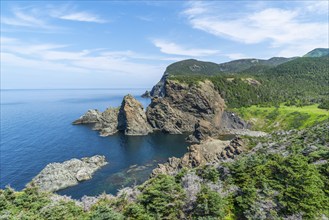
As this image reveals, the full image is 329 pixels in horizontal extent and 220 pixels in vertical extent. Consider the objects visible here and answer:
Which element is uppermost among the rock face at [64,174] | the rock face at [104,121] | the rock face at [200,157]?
the rock face at [104,121]

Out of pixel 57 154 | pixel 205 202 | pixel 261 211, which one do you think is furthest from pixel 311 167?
pixel 57 154

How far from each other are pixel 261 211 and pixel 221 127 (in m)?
125

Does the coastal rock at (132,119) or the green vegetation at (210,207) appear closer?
the green vegetation at (210,207)

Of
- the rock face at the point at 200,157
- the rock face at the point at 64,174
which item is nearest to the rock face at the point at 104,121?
the rock face at the point at 64,174

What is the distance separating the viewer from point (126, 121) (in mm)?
145125

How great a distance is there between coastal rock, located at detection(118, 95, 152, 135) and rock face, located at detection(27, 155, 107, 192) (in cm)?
5326

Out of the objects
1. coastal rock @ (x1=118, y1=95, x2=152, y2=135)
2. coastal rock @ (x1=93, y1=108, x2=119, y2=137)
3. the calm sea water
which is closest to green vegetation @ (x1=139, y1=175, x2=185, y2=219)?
the calm sea water

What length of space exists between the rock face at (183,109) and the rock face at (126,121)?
27.7ft

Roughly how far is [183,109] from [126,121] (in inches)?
1562

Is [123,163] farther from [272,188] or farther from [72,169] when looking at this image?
[272,188]

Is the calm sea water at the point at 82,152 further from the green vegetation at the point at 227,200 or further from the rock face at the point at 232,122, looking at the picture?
the rock face at the point at 232,122

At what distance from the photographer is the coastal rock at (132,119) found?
470ft

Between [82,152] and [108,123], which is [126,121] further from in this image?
[82,152]

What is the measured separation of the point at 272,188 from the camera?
1421 inches
